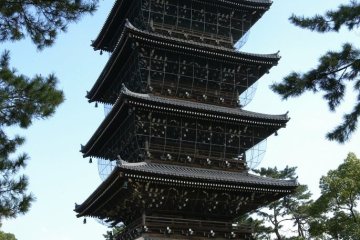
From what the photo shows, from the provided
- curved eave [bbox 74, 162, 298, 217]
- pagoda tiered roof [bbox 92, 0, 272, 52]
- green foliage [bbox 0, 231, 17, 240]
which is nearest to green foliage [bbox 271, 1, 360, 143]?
curved eave [bbox 74, 162, 298, 217]

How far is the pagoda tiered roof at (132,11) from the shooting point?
103 feet

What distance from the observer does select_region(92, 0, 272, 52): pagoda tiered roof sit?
31.2 meters

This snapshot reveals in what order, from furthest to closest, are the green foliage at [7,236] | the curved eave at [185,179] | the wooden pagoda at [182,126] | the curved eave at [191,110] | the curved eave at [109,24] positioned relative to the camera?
1. the green foliage at [7,236]
2. the curved eave at [109,24]
3. the curved eave at [191,110]
4. the wooden pagoda at [182,126]
5. the curved eave at [185,179]

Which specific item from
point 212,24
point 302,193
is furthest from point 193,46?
point 302,193

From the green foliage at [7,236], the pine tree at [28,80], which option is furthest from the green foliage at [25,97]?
the green foliage at [7,236]

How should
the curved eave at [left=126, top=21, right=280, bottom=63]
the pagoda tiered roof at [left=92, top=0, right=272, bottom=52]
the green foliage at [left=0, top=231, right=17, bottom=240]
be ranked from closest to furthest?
1. the curved eave at [left=126, top=21, right=280, bottom=63]
2. the pagoda tiered roof at [left=92, top=0, right=272, bottom=52]
3. the green foliage at [left=0, top=231, right=17, bottom=240]

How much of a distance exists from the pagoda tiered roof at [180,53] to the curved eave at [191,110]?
304cm

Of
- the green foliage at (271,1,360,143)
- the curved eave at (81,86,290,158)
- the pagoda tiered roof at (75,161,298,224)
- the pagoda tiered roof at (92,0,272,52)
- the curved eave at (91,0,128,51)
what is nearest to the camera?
the green foliage at (271,1,360,143)

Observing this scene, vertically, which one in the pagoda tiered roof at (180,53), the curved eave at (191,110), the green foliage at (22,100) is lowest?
the green foliage at (22,100)

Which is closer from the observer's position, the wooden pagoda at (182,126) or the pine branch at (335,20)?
the pine branch at (335,20)

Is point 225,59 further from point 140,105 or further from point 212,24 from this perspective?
point 140,105

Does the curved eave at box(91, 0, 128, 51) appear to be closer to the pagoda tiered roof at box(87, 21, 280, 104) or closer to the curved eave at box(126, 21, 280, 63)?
the pagoda tiered roof at box(87, 21, 280, 104)

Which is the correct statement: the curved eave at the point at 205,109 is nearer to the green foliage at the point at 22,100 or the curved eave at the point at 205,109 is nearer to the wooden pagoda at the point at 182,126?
the wooden pagoda at the point at 182,126

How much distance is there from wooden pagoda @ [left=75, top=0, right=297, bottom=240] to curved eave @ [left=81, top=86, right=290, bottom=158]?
0.20ft
